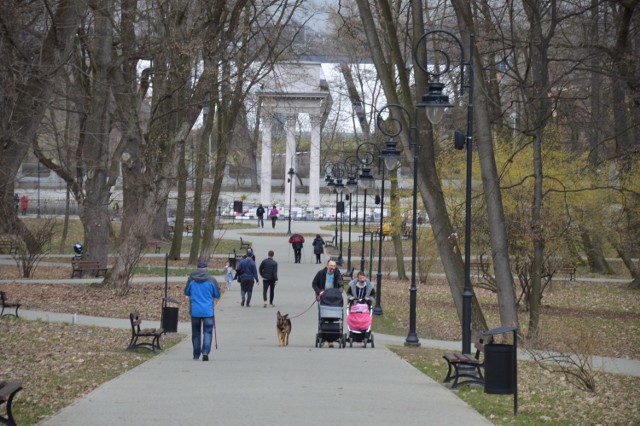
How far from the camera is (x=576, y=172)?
99.7 ft

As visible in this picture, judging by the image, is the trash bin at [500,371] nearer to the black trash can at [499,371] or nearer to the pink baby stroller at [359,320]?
the black trash can at [499,371]

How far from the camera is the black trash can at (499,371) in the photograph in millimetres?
11125

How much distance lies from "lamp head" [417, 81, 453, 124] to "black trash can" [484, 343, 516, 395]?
5959mm

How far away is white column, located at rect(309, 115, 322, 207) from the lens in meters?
74.7

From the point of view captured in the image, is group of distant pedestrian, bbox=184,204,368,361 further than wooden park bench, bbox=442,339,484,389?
Yes

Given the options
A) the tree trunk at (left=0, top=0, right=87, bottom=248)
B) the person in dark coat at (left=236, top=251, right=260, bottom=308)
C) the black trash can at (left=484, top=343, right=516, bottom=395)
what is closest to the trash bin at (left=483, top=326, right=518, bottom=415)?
the black trash can at (left=484, top=343, right=516, bottom=395)

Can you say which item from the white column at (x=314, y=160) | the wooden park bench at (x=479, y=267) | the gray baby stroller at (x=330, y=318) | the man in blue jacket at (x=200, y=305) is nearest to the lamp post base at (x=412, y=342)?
the gray baby stroller at (x=330, y=318)

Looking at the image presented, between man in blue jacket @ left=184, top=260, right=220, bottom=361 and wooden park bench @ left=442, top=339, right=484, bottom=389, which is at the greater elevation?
man in blue jacket @ left=184, top=260, right=220, bottom=361

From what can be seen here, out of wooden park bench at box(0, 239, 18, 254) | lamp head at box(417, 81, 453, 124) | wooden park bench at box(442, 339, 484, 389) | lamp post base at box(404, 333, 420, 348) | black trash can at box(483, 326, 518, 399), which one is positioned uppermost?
lamp head at box(417, 81, 453, 124)

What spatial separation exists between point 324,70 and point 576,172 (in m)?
53.9

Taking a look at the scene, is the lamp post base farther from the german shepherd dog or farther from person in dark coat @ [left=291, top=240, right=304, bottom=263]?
person in dark coat @ [left=291, top=240, right=304, bottom=263]

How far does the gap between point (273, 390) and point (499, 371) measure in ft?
9.47

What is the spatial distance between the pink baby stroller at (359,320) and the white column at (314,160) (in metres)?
52.6

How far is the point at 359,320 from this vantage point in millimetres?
19062
